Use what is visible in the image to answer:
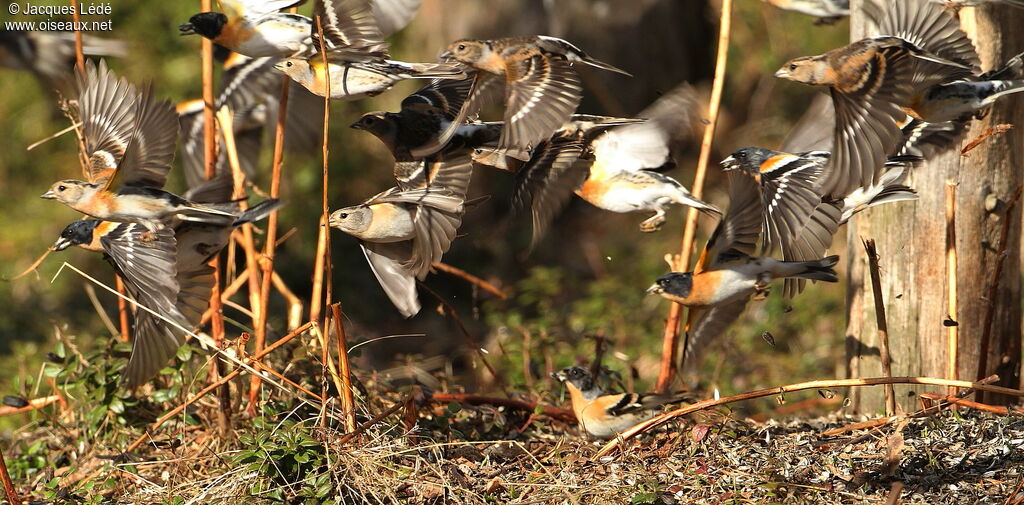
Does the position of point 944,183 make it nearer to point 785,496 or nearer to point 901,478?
point 901,478

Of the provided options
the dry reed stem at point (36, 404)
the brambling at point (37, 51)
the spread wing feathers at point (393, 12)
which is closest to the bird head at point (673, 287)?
the spread wing feathers at point (393, 12)

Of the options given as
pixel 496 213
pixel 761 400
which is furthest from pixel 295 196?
pixel 761 400

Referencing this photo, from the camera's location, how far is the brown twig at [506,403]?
393 cm

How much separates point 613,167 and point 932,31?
3.85 feet

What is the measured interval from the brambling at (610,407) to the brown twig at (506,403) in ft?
0.83

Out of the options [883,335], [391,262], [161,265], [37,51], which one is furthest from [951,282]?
[37,51]

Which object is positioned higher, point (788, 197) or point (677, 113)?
point (677, 113)

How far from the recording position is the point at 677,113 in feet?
12.8

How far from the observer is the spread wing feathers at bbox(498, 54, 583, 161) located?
3064 millimetres

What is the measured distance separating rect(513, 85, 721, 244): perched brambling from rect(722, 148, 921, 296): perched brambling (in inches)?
7.6

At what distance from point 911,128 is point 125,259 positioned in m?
2.72

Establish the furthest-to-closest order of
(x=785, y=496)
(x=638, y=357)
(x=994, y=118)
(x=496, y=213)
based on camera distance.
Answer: (x=496, y=213)
(x=638, y=357)
(x=994, y=118)
(x=785, y=496)

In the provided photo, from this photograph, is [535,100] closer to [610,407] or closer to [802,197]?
[802,197]

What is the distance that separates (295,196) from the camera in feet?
27.1
